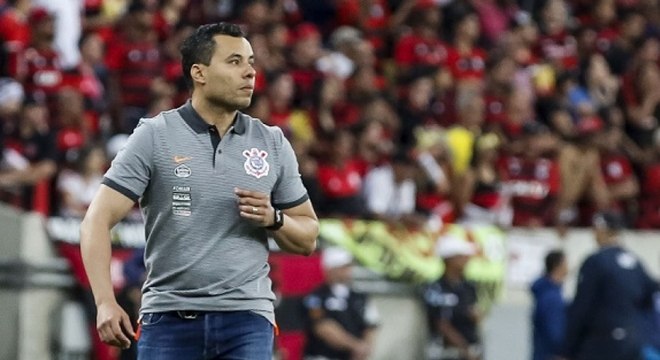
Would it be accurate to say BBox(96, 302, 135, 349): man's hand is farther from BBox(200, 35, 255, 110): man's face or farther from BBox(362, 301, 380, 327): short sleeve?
BBox(362, 301, 380, 327): short sleeve

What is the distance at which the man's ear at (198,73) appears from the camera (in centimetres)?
595

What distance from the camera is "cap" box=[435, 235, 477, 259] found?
1467cm

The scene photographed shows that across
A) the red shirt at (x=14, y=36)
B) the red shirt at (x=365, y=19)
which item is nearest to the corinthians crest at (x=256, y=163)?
the red shirt at (x=14, y=36)

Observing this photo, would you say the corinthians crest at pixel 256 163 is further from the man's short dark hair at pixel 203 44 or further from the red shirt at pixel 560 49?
the red shirt at pixel 560 49

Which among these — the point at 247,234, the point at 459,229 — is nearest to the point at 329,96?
the point at 459,229

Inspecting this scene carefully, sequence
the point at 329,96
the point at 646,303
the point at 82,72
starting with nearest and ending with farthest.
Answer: the point at 646,303 < the point at 82,72 < the point at 329,96

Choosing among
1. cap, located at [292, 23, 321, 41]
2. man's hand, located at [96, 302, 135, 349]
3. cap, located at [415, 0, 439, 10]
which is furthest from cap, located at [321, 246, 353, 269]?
man's hand, located at [96, 302, 135, 349]

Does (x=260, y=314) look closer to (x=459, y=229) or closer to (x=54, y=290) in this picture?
(x=54, y=290)

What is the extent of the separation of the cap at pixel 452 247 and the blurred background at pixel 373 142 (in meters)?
0.08

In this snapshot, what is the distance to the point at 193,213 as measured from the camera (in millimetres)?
5773

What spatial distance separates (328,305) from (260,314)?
775 cm

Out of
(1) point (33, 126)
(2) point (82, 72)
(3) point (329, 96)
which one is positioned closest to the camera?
Result: (1) point (33, 126)

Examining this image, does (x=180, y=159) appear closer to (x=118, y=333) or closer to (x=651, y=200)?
(x=118, y=333)

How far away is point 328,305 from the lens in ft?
44.6
